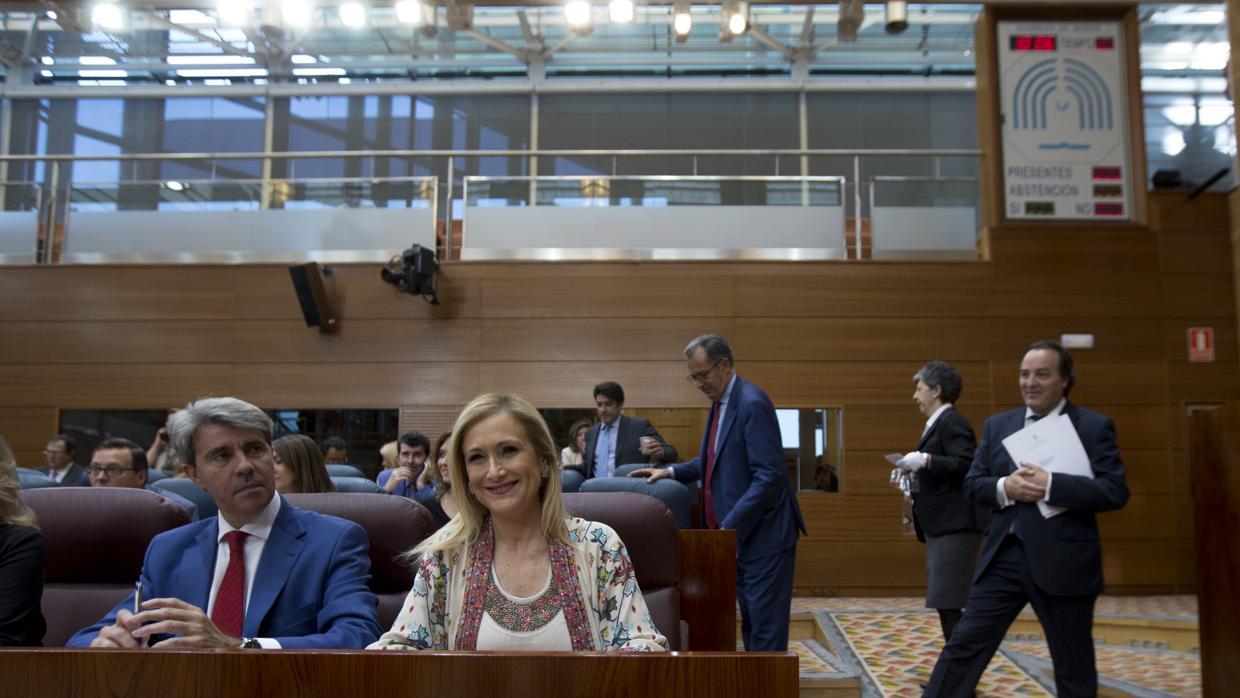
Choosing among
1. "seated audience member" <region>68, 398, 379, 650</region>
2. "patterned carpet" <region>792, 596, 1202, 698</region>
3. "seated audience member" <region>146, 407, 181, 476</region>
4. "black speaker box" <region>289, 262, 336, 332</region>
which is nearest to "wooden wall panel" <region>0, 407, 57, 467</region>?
"seated audience member" <region>146, 407, 181, 476</region>

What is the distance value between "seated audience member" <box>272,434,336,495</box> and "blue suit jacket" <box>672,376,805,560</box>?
55.1 inches

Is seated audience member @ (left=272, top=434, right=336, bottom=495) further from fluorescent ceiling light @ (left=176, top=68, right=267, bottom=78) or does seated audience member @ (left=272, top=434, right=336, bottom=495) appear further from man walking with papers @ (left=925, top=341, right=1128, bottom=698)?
fluorescent ceiling light @ (left=176, top=68, right=267, bottom=78)

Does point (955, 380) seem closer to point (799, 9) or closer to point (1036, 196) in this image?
point (1036, 196)

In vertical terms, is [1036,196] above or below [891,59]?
below

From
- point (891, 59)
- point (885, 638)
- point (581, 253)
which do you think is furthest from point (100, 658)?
point (891, 59)

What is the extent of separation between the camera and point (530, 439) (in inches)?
74.8

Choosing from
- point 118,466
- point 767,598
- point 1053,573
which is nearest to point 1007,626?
point 1053,573

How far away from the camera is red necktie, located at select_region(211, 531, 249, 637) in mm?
1927

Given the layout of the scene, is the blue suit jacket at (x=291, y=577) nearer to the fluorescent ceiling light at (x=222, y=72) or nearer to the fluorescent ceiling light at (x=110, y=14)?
the fluorescent ceiling light at (x=110, y=14)

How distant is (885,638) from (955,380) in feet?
5.99

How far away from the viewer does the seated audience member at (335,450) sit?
6.93m

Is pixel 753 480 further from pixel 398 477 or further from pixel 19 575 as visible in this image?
pixel 19 575

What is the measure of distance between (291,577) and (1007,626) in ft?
7.25

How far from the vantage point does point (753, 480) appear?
3588 mm
